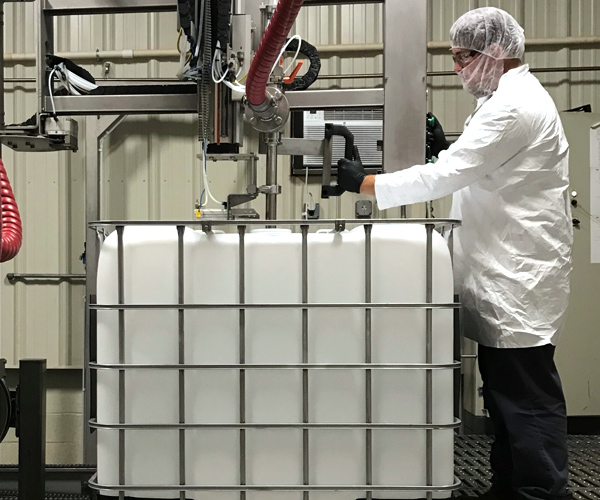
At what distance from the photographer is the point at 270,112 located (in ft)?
3.94

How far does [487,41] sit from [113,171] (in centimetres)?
236

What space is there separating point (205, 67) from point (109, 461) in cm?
80

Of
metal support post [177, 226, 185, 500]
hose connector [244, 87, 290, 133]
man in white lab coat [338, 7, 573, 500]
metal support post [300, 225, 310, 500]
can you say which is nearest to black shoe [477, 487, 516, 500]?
man in white lab coat [338, 7, 573, 500]

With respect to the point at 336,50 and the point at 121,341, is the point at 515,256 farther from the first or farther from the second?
the point at 336,50

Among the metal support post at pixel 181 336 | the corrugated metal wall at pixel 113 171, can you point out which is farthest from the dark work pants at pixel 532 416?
the corrugated metal wall at pixel 113 171

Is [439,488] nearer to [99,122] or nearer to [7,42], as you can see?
[99,122]

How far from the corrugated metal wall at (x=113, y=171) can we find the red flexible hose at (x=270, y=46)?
80.8 inches

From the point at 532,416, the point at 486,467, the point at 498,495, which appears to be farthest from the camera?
the point at 486,467

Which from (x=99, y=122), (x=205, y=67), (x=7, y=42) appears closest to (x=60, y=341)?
(x=99, y=122)

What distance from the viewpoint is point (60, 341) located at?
3.16 m

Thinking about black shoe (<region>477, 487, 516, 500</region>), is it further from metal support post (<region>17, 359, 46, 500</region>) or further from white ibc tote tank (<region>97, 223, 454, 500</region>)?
metal support post (<region>17, 359, 46, 500</region>)

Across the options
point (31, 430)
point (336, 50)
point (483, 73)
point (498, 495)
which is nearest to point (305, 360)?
point (31, 430)

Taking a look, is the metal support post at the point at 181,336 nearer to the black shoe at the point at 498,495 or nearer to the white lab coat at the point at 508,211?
the white lab coat at the point at 508,211

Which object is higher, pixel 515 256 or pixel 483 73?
pixel 483 73
